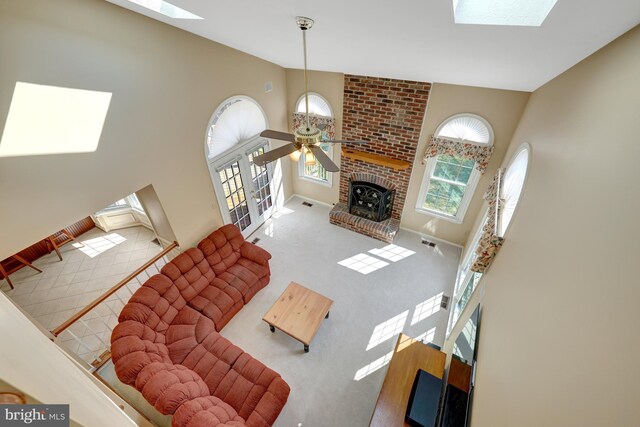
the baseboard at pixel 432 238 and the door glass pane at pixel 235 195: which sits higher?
the door glass pane at pixel 235 195

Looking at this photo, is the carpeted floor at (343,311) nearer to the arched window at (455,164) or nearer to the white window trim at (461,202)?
the white window trim at (461,202)

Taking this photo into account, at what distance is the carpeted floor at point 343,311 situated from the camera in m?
3.29

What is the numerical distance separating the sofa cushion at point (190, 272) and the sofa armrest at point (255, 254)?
60cm

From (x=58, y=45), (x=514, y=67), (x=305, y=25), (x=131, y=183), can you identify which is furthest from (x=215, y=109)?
(x=514, y=67)

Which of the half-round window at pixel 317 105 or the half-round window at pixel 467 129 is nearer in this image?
the half-round window at pixel 467 129

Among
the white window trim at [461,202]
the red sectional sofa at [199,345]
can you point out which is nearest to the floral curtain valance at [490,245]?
the white window trim at [461,202]

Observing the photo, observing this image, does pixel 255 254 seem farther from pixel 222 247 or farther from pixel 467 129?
pixel 467 129

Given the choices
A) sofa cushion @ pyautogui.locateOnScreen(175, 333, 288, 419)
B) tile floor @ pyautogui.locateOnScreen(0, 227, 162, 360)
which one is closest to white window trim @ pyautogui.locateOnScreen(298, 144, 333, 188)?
tile floor @ pyautogui.locateOnScreen(0, 227, 162, 360)

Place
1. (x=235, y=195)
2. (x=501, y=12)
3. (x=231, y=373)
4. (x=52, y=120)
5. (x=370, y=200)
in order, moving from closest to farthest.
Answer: (x=501, y=12), (x=52, y=120), (x=231, y=373), (x=235, y=195), (x=370, y=200)

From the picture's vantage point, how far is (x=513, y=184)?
10.3ft

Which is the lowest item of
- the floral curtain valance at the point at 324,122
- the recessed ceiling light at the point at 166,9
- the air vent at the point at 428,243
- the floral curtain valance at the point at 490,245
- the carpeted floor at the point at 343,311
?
the carpeted floor at the point at 343,311

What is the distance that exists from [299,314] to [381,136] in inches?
136

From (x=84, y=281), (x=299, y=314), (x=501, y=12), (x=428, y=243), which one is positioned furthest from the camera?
(x=428, y=243)

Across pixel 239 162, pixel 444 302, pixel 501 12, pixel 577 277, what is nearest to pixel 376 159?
pixel 239 162
